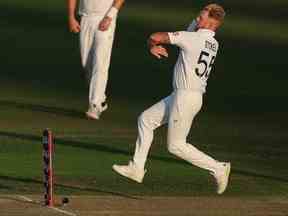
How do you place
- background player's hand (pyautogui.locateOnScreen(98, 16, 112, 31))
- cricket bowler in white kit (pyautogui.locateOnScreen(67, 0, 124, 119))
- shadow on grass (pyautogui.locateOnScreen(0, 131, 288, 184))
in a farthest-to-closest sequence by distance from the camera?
1. cricket bowler in white kit (pyautogui.locateOnScreen(67, 0, 124, 119))
2. background player's hand (pyautogui.locateOnScreen(98, 16, 112, 31))
3. shadow on grass (pyautogui.locateOnScreen(0, 131, 288, 184))

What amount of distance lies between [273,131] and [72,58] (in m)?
9.27

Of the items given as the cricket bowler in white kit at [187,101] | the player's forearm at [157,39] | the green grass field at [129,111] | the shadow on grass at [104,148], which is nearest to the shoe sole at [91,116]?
the green grass field at [129,111]

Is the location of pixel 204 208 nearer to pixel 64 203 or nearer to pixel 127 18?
pixel 64 203

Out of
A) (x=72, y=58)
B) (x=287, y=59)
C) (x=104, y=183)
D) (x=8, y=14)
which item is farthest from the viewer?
(x=8, y=14)

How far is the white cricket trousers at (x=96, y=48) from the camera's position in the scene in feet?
71.7

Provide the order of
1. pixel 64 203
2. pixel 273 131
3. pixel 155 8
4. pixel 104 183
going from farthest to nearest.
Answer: pixel 155 8 < pixel 273 131 < pixel 104 183 < pixel 64 203

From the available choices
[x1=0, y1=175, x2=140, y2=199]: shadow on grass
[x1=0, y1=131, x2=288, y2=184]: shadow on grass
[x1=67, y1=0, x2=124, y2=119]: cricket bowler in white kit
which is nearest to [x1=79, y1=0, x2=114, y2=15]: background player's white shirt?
[x1=67, y1=0, x2=124, y2=119]: cricket bowler in white kit

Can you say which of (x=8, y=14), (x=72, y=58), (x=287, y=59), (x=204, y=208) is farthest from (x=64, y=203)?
(x=8, y=14)

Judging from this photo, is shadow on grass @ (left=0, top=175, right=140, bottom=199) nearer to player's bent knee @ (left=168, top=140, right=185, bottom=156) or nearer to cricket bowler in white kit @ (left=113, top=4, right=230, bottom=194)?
cricket bowler in white kit @ (left=113, top=4, right=230, bottom=194)

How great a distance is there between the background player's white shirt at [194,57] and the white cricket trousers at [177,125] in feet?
0.33

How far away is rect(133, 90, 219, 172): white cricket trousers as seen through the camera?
1595 cm

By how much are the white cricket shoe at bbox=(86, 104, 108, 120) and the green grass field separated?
149 millimetres

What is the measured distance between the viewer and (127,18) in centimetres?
4000

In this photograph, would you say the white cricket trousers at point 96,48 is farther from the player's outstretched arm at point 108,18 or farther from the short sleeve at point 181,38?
the short sleeve at point 181,38
